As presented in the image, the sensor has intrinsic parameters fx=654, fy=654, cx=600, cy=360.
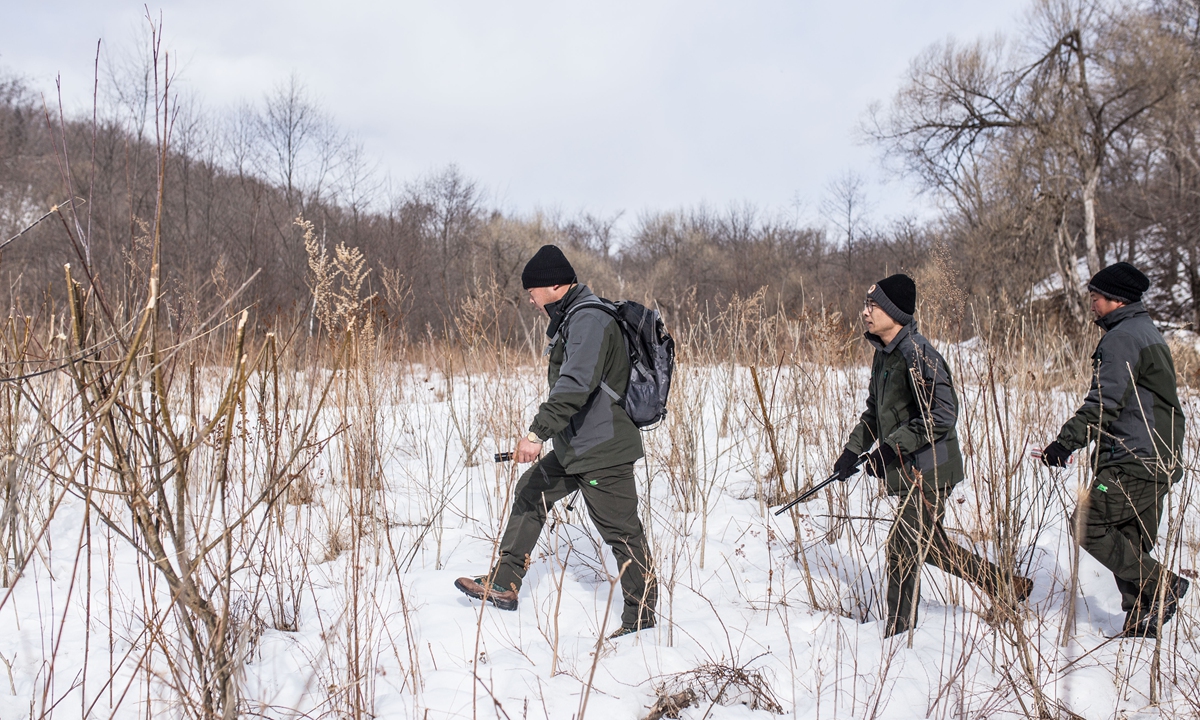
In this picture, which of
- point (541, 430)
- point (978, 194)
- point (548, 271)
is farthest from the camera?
point (978, 194)

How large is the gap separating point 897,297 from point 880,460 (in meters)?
0.69

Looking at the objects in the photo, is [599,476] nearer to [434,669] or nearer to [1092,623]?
[434,669]

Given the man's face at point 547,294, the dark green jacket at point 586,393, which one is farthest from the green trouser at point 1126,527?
the man's face at point 547,294

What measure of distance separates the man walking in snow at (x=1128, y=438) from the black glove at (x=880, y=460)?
0.55 m

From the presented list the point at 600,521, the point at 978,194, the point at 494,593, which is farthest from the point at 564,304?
the point at 978,194

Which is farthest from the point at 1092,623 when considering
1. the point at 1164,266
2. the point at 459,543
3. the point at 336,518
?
the point at 1164,266

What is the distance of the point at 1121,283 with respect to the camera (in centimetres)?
256

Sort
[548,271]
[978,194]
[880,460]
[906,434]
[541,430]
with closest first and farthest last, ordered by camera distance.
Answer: [541,430] → [906,434] → [548,271] → [880,460] → [978,194]

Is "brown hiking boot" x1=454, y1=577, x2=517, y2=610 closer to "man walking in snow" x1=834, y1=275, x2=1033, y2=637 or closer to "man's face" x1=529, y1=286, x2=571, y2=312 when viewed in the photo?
"man's face" x1=529, y1=286, x2=571, y2=312

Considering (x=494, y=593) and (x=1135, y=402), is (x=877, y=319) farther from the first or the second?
(x=494, y=593)

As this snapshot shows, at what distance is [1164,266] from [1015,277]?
664cm

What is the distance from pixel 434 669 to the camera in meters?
2.22

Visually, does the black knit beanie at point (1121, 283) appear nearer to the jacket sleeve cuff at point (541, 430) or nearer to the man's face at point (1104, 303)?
the man's face at point (1104, 303)

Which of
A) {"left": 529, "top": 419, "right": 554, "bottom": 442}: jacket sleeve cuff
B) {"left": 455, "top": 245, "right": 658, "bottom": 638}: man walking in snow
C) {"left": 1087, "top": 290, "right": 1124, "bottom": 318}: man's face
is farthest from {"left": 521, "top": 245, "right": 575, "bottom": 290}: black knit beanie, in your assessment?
{"left": 1087, "top": 290, "right": 1124, "bottom": 318}: man's face
